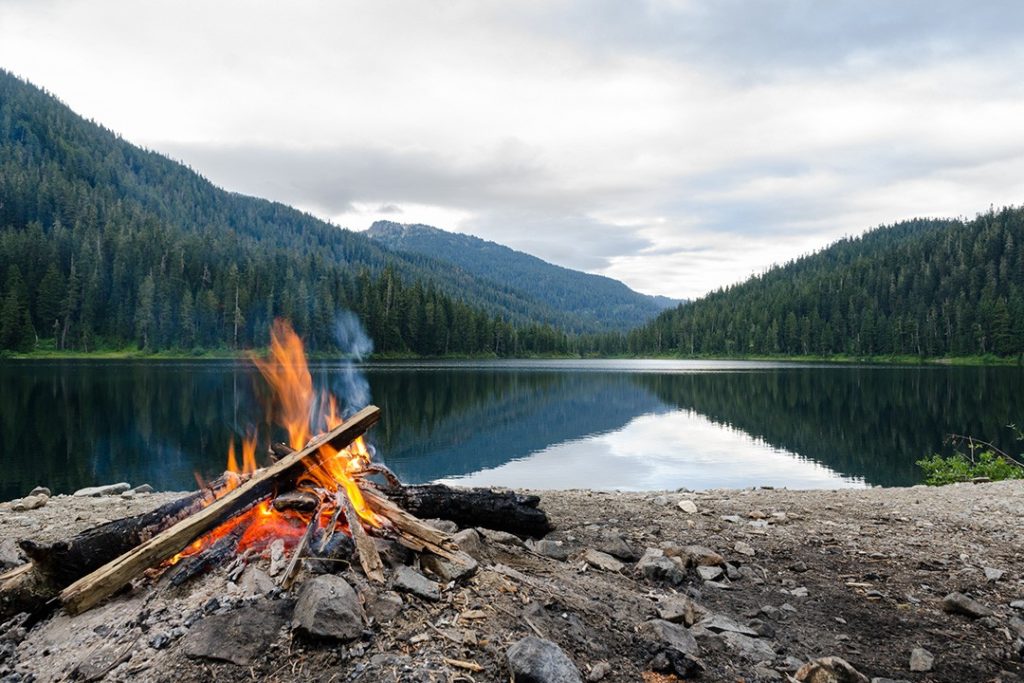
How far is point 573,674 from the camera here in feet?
15.6

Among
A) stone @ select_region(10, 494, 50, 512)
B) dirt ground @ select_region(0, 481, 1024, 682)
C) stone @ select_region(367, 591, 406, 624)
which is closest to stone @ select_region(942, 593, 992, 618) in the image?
dirt ground @ select_region(0, 481, 1024, 682)

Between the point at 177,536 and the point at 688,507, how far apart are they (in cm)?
888

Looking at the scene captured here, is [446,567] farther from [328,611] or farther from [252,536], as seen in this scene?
[252,536]

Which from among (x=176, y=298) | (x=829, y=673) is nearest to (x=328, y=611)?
(x=829, y=673)

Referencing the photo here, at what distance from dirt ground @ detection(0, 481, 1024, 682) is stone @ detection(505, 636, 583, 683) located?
13cm

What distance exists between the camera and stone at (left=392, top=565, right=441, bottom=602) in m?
5.54

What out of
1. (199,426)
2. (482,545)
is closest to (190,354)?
(199,426)

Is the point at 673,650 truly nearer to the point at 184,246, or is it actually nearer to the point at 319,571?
the point at 319,571

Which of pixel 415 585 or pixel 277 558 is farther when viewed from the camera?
pixel 277 558

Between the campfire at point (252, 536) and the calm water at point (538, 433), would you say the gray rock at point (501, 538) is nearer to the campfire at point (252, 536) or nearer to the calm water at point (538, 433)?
the campfire at point (252, 536)

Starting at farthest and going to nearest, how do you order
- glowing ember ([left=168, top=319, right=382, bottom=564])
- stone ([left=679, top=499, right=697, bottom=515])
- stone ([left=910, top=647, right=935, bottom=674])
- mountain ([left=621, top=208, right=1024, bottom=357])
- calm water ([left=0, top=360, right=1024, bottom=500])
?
mountain ([left=621, top=208, right=1024, bottom=357]), calm water ([left=0, top=360, right=1024, bottom=500]), stone ([left=679, top=499, right=697, bottom=515]), glowing ember ([left=168, top=319, right=382, bottom=564]), stone ([left=910, top=647, right=935, bottom=674])

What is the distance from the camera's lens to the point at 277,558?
5875 millimetres

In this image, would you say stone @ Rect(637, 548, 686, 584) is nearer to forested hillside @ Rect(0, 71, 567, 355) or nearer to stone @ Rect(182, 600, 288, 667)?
stone @ Rect(182, 600, 288, 667)

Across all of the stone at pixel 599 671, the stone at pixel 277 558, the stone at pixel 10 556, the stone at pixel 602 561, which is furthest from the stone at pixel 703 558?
the stone at pixel 10 556
